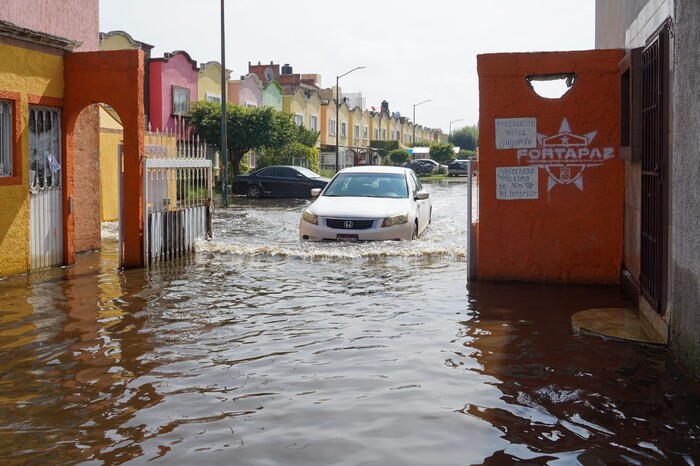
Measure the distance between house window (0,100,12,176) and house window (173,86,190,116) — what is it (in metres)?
28.1

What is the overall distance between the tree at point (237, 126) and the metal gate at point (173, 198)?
23452 millimetres

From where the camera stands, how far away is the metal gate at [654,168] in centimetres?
724

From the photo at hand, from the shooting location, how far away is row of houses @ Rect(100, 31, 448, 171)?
1489 inches

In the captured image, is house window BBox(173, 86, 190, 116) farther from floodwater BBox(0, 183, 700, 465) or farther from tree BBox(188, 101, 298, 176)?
floodwater BBox(0, 183, 700, 465)

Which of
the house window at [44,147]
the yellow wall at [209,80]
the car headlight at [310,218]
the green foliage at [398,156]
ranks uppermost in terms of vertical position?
the yellow wall at [209,80]

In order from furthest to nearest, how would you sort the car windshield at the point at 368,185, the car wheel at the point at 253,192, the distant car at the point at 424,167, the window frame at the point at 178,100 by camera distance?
the distant car at the point at 424,167
the window frame at the point at 178,100
the car wheel at the point at 253,192
the car windshield at the point at 368,185

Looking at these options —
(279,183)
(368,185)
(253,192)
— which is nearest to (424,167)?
(253,192)

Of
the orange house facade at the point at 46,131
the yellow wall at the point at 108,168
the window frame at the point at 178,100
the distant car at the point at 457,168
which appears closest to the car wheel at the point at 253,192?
the window frame at the point at 178,100

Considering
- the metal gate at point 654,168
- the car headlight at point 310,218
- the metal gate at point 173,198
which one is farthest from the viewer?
the car headlight at point 310,218

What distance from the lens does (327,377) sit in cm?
620

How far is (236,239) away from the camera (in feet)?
54.0

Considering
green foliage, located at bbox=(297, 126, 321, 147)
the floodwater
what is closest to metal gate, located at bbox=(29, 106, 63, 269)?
the floodwater

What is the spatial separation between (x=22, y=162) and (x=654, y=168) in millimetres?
8010

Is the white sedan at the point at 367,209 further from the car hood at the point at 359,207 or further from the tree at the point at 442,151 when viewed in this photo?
the tree at the point at 442,151
